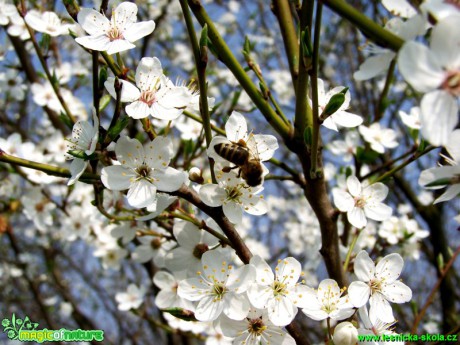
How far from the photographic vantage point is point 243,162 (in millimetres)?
1350

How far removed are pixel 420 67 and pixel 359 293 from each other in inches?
31.5

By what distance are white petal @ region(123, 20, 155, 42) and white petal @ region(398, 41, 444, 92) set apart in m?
0.81

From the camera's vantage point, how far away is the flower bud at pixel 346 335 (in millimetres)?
1291

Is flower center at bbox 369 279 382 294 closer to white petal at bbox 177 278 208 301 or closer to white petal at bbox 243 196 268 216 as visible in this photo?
white petal at bbox 243 196 268 216

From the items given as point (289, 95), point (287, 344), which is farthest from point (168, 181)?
point (289, 95)

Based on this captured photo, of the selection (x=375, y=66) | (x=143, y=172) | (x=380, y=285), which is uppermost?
(x=375, y=66)

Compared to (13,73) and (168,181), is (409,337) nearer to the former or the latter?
(168,181)

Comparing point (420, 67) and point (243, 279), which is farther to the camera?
point (243, 279)

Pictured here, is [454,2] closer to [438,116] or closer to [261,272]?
[438,116]

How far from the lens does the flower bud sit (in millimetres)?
1291

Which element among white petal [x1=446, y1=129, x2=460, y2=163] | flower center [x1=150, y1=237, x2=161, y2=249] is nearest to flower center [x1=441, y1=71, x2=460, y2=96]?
white petal [x1=446, y1=129, x2=460, y2=163]

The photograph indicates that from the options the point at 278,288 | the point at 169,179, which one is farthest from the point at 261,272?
the point at 169,179

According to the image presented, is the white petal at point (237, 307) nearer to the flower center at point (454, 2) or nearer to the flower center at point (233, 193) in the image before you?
the flower center at point (233, 193)

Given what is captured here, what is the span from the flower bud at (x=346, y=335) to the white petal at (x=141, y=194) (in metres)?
0.68
